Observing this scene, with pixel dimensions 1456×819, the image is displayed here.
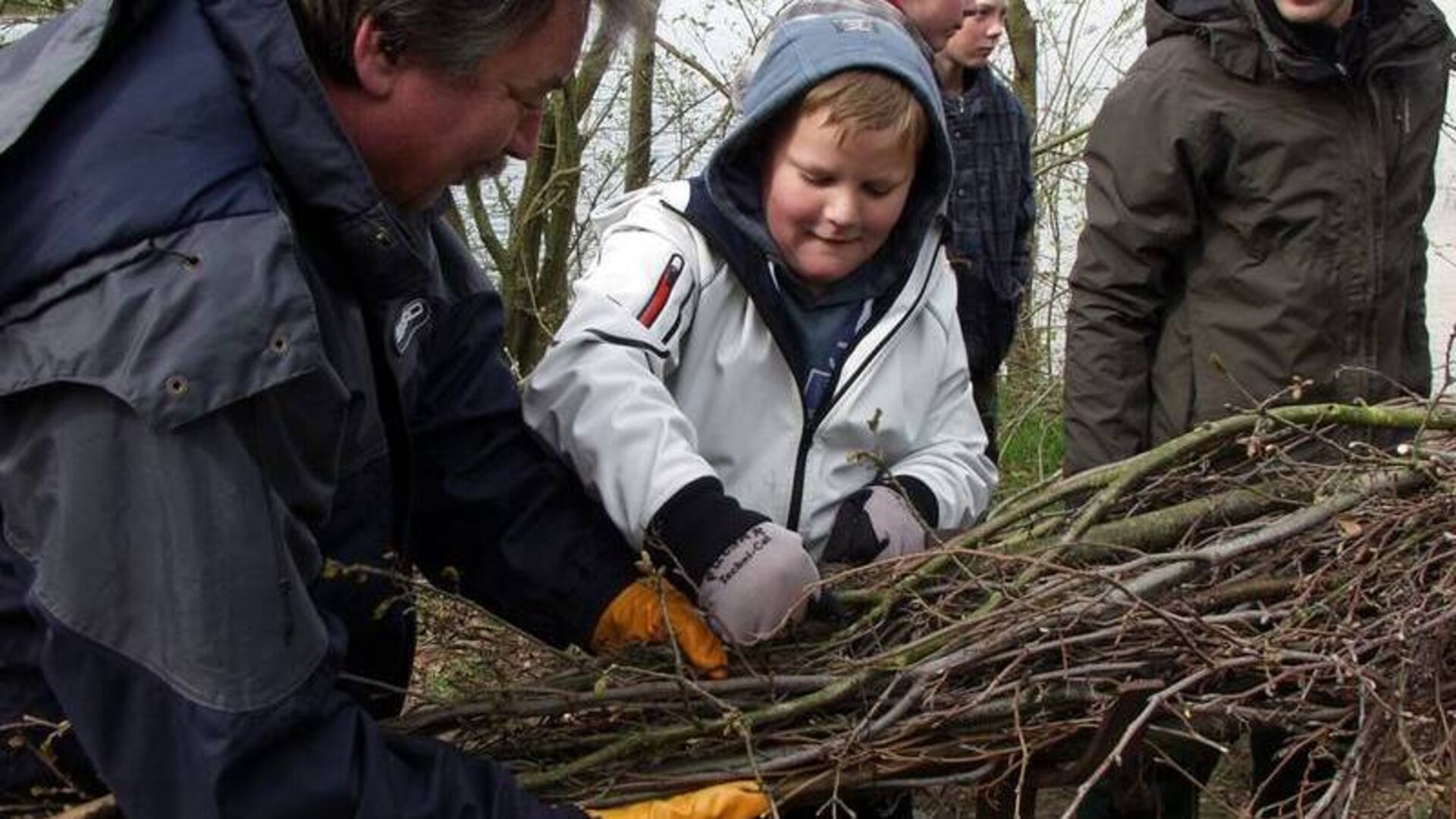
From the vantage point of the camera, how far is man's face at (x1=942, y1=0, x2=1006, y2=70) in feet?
12.3

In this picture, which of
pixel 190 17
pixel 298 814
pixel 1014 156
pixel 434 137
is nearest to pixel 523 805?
pixel 298 814

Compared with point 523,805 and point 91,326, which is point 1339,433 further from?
point 91,326

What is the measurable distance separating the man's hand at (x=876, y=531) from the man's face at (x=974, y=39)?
179 cm

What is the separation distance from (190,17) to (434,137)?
23 centimetres

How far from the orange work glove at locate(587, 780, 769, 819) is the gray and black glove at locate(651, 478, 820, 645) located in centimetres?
17

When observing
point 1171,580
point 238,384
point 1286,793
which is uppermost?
point 238,384

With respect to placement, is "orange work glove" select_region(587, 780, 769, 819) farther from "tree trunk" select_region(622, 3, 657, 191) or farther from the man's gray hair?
"tree trunk" select_region(622, 3, 657, 191)

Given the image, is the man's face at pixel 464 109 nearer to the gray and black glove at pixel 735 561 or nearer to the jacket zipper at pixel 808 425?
the gray and black glove at pixel 735 561

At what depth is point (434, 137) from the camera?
158cm

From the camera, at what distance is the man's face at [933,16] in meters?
3.40

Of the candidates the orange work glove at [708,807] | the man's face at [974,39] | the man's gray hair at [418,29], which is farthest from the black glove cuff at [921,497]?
the man's face at [974,39]

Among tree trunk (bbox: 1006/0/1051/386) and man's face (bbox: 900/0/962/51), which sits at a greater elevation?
man's face (bbox: 900/0/962/51)

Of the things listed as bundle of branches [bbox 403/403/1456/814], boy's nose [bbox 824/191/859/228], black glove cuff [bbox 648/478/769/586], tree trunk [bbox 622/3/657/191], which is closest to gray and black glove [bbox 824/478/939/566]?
bundle of branches [bbox 403/403/1456/814]

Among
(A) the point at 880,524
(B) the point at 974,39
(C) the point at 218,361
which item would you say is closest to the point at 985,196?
(B) the point at 974,39
